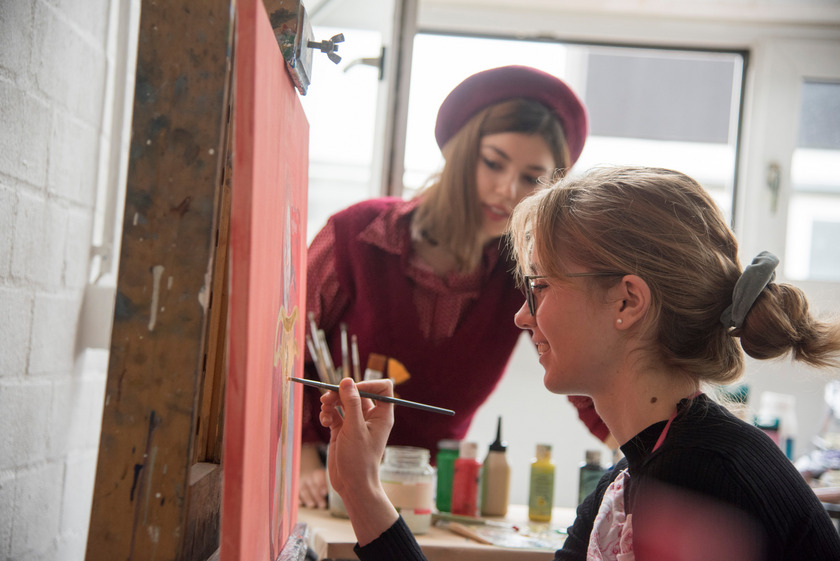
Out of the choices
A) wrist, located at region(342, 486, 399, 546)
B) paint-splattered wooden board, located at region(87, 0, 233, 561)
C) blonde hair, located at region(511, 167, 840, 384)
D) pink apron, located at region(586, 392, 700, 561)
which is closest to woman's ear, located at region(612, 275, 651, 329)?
blonde hair, located at region(511, 167, 840, 384)

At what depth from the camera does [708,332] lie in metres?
0.95

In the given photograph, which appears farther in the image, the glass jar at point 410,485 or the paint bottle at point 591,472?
the paint bottle at point 591,472

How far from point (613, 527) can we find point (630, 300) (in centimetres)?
28

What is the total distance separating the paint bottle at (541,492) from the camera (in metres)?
1.50

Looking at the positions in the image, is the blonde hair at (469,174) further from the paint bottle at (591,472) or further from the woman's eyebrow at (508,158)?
the paint bottle at (591,472)

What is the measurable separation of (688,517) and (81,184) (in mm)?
870

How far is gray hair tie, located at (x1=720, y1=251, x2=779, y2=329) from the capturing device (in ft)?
2.94

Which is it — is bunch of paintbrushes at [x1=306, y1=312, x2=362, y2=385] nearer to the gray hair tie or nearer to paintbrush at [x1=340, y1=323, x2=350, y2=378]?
paintbrush at [x1=340, y1=323, x2=350, y2=378]

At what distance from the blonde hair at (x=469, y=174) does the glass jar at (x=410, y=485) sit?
0.50 m

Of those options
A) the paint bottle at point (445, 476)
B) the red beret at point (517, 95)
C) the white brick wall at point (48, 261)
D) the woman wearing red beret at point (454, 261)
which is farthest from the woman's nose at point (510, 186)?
the white brick wall at point (48, 261)

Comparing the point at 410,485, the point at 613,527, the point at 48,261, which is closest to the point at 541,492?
the point at 410,485

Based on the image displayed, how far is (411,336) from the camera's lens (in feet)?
5.38

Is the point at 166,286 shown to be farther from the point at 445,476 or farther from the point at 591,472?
the point at 591,472

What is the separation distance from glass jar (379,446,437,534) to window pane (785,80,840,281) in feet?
7.30
